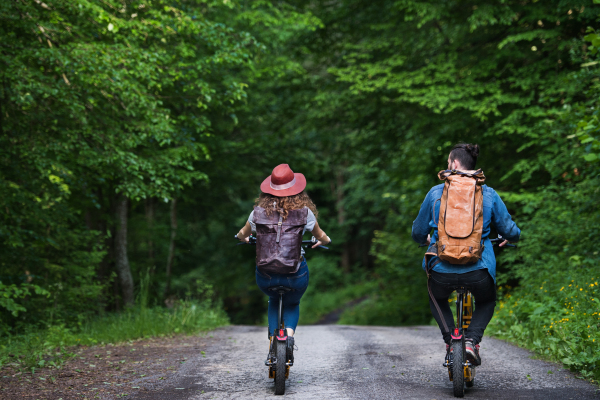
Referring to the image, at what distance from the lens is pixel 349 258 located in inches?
1259

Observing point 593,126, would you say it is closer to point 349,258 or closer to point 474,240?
point 474,240

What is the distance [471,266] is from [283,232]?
4.78 ft

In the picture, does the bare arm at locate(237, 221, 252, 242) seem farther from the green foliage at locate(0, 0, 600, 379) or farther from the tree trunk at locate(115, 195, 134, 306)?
the tree trunk at locate(115, 195, 134, 306)

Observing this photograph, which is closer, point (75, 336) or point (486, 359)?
point (486, 359)

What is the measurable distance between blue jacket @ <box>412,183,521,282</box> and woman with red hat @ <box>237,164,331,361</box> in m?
0.86

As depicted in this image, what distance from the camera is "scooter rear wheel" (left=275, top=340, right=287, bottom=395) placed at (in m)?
4.34

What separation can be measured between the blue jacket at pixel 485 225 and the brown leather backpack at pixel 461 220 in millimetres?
89

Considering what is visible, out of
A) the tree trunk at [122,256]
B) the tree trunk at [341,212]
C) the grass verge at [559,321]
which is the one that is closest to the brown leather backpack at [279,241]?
the grass verge at [559,321]

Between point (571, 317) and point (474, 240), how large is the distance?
107 inches

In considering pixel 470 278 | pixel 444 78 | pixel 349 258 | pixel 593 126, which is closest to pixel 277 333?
pixel 470 278

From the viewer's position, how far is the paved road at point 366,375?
173 inches

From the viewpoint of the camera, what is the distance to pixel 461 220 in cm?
405

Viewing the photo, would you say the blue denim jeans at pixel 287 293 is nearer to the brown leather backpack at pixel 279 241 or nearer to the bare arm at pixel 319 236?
the brown leather backpack at pixel 279 241

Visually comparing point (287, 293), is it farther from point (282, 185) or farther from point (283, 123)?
point (283, 123)
